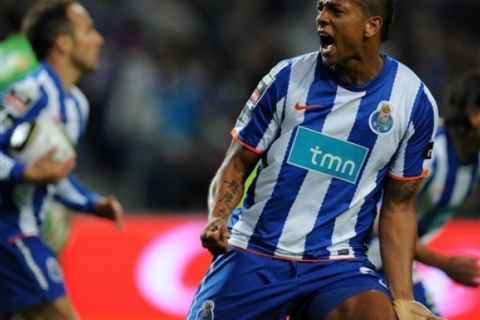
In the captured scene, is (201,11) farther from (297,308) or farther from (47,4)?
(297,308)

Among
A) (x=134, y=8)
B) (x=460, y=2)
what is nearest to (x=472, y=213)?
(x=460, y=2)

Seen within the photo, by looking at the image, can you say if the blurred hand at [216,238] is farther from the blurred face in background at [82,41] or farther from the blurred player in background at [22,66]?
the blurred face in background at [82,41]

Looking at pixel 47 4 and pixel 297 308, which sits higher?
pixel 47 4

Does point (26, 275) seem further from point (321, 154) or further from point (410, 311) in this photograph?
point (410, 311)

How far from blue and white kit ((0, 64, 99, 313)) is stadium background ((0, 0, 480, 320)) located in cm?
431

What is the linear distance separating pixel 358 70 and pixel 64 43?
2584mm

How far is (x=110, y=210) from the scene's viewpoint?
6.66m

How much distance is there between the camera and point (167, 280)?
31.1ft

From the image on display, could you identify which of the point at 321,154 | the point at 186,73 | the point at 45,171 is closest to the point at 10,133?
the point at 45,171

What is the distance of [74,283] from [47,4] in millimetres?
3038

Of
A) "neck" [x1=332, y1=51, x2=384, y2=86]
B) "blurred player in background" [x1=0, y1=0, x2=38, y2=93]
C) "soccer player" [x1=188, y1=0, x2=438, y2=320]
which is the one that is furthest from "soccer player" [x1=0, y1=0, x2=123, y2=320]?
"neck" [x1=332, y1=51, x2=384, y2=86]

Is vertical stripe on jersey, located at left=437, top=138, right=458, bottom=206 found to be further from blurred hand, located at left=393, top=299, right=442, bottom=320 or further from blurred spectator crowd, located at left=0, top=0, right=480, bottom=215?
blurred spectator crowd, located at left=0, top=0, right=480, bottom=215

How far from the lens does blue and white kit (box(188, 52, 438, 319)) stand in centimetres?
474

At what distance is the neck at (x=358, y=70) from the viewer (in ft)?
15.6
